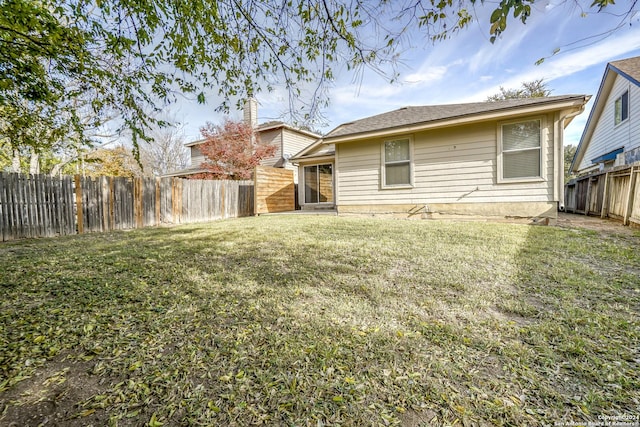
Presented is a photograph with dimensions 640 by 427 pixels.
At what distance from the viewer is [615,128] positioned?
36.2 ft

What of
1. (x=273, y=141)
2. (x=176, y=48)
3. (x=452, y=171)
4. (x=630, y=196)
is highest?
(x=273, y=141)

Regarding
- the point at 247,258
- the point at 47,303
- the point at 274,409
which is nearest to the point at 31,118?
the point at 47,303

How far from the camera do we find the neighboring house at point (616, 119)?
9.39 m

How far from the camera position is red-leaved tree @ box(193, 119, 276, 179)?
1468 cm

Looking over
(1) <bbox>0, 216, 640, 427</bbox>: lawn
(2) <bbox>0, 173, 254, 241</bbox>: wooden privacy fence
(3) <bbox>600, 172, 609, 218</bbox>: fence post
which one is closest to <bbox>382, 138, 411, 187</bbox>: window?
(1) <bbox>0, 216, 640, 427</bbox>: lawn

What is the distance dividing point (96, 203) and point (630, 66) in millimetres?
17950

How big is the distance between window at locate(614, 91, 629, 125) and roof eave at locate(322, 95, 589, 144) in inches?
278

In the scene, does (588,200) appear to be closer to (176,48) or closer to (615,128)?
(615,128)

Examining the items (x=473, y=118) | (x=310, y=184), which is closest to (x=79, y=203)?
(x=310, y=184)

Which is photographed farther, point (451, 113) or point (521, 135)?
point (451, 113)

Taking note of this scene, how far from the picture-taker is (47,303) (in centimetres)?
231

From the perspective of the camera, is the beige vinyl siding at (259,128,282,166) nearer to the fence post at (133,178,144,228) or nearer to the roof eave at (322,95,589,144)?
the roof eave at (322,95,589,144)

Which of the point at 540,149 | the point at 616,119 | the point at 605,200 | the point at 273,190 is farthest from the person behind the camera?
the point at 273,190

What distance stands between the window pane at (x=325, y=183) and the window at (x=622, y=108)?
36.8 feet
